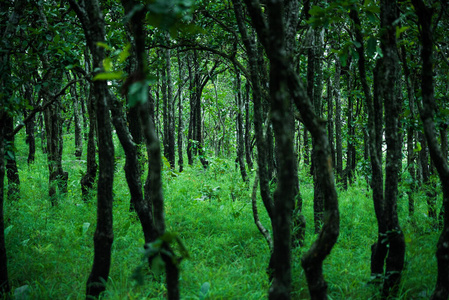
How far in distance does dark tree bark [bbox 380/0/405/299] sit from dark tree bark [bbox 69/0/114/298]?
2855 mm

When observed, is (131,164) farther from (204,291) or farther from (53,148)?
(53,148)

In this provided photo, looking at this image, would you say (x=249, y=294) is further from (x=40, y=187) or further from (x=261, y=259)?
(x=40, y=187)

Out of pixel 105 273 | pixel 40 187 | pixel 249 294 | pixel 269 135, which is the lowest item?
pixel 249 294

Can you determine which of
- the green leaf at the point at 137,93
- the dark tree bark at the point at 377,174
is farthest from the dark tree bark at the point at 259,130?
the green leaf at the point at 137,93

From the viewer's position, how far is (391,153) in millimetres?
3236

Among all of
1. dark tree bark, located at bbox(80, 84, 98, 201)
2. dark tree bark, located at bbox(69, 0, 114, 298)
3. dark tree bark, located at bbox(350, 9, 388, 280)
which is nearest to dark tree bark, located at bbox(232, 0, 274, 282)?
dark tree bark, located at bbox(350, 9, 388, 280)

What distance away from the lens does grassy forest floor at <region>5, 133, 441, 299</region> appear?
3.59 meters

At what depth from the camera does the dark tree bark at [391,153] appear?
3.06m

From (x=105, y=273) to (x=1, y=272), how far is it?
3.93ft

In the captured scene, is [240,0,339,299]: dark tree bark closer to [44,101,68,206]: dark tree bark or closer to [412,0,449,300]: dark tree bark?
[412,0,449,300]: dark tree bark

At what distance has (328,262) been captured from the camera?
167 inches

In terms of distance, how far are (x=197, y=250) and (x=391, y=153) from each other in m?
3.07

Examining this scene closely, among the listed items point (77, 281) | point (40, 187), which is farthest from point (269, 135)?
point (40, 187)

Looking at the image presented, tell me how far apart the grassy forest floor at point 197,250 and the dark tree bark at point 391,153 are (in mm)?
146
